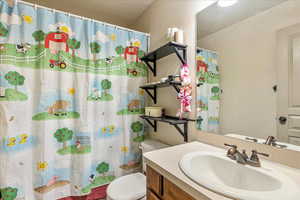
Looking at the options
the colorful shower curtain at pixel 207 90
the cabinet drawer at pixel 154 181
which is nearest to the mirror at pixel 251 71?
the colorful shower curtain at pixel 207 90

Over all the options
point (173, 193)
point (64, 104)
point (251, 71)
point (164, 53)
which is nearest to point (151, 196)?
point (173, 193)

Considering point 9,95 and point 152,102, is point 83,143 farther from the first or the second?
point 152,102

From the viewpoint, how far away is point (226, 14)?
98 centimetres

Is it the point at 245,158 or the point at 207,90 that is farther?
the point at 207,90

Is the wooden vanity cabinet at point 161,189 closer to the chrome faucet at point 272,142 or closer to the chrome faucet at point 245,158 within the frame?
the chrome faucet at point 245,158

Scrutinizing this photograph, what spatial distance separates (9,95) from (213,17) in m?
1.73

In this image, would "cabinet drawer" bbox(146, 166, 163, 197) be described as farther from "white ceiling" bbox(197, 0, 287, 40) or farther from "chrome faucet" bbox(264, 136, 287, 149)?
"white ceiling" bbox(197, 0, 287, 40)

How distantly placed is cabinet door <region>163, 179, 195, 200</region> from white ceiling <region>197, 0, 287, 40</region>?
1.08 m

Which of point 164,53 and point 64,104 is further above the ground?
point 164,53

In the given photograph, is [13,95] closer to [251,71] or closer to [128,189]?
[128,189]

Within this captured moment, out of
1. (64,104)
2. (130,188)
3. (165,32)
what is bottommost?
(130,188)

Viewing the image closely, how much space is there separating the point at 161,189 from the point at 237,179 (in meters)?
0.41

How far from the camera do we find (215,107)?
1.07 m

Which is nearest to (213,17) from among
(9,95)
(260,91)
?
(260,91)
